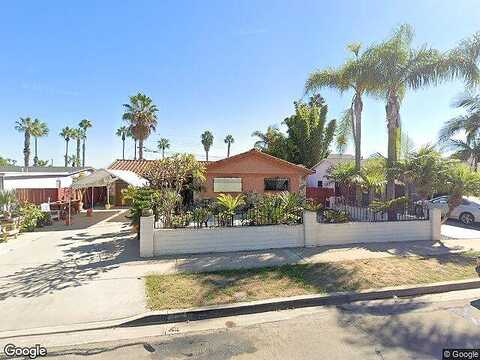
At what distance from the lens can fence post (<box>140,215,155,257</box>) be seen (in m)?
8.86

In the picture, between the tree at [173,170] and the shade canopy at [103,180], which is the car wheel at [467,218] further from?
the shade canopy at [103,180]

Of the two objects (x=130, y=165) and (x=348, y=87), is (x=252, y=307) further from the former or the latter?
(x=130, y=165)

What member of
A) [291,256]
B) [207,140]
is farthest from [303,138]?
[207,140]

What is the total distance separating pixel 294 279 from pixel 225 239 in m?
3.00

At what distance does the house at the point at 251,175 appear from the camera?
55.5 ft

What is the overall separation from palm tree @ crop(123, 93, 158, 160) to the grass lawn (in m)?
27.5

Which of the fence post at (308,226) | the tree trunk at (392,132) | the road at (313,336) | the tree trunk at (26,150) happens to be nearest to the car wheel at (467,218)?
the tree trunk at (392,132)

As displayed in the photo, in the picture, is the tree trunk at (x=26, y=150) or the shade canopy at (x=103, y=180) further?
the tree trunk at (x=26, y=150)

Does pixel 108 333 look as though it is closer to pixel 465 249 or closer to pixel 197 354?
pixel 197 354

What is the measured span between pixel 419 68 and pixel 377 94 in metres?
2.42

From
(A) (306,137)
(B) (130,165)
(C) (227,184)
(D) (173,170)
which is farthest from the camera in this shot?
(A) (306,137)

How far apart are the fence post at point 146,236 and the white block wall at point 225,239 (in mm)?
131

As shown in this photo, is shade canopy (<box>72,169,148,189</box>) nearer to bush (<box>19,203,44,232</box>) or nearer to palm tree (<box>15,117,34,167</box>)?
bush (<box>19,203,44,232</box>)

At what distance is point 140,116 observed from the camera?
32250mm
